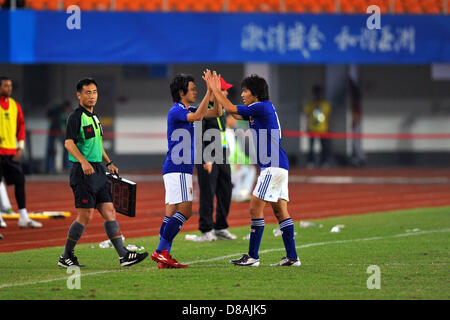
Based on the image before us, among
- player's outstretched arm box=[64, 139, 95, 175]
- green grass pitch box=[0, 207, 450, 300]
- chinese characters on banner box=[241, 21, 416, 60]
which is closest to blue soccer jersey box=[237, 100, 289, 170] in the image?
green grass pitch box=[0, 207, 450, 300]

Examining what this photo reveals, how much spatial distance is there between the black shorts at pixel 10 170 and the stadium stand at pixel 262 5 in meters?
11.3

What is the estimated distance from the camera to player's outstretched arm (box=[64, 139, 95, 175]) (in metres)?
9.34

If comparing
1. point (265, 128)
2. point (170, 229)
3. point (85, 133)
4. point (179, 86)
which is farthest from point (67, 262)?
point (265, 128)

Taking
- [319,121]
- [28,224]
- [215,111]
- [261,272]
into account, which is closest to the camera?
[261,272]

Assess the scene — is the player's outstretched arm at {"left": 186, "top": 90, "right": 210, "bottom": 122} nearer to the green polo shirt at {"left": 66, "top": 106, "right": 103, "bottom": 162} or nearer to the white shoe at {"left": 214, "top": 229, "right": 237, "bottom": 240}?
the green polo shirt at {"left": 66, "top": 106, "right": 103, "bottom": 162}

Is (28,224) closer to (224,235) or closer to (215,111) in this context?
(224,235)

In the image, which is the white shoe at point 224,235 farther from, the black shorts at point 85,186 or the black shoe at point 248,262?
the black shorts at point 85,186

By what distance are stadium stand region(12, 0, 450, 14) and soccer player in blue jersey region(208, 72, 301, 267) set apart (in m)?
15.7

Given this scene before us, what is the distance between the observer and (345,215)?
15828 millimetres

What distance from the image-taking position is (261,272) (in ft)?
30.0

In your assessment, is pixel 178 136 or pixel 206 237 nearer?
pixel 178 136

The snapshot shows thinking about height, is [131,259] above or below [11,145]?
below

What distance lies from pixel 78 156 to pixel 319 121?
1925 cm
